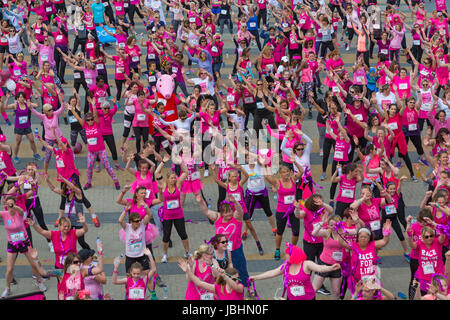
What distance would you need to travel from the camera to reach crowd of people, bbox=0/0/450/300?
8.55 meters

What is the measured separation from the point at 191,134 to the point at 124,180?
5.06 ft

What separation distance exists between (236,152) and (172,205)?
1.86 m

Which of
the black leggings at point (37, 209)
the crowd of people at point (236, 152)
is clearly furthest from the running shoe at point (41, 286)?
the black leggings at point (37, 209)

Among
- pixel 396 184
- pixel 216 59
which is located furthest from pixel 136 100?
pixel 396 184

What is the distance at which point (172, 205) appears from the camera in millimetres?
10156

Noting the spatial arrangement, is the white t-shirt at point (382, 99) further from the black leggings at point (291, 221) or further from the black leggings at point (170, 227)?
the black leggings at point (170, 227)

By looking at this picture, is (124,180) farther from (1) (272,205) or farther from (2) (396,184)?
(2) (396,184)

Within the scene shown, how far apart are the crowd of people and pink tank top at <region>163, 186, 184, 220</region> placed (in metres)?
0.02

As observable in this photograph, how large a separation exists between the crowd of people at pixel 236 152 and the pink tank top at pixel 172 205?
0.02 m

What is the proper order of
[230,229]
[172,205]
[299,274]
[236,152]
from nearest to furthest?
[299,274] → [230,229] → [172,205] → [236,152]

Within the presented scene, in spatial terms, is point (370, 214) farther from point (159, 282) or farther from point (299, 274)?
point (159, 282)

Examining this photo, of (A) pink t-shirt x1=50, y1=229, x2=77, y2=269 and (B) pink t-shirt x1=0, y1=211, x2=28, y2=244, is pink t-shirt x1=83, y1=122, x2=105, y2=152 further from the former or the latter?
(A) pink t-shirt x1=50, y1=229, x2=77, y2=269

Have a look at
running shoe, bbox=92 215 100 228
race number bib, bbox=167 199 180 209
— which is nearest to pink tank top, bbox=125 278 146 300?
race number bib, bbox=167 199 180 209

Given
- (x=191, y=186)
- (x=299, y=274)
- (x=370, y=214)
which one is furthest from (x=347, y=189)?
(x=299, y=274)
